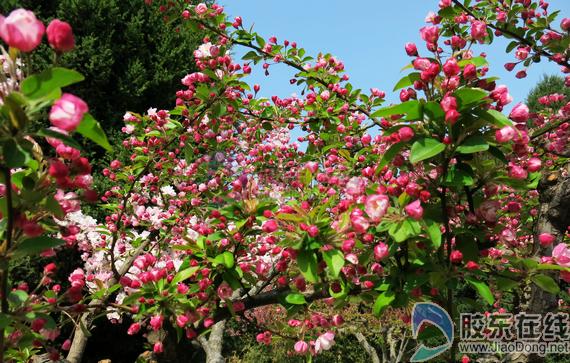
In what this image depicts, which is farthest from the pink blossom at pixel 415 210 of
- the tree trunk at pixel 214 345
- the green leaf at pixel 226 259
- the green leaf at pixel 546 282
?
the tree trunk at pixel 214 345

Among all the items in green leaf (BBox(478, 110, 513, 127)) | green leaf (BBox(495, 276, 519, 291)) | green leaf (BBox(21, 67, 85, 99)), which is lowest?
green leaf (BBox(495, 276, 519, 291))

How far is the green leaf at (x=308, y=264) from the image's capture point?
5.06 ft

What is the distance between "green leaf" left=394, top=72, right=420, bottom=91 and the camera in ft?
5.06

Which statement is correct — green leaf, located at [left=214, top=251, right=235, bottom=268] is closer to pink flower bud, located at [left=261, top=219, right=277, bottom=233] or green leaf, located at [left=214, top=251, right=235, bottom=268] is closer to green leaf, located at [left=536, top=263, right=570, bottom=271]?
pink flower bud, located at [left=261, top=219, right=277, bottom=233]

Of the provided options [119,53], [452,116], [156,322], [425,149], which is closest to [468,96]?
[452,116]

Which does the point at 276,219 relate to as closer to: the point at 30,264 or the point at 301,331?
the point at 301,331

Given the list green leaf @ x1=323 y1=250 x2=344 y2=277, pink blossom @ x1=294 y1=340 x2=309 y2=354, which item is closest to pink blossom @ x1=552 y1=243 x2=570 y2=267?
green leaf @ x1=323 y1=250 x2=344 y2=277

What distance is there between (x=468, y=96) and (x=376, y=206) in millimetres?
445

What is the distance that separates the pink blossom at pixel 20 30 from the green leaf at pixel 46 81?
9cm

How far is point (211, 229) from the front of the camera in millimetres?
1997

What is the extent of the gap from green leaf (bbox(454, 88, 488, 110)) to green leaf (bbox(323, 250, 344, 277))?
24.7 inches

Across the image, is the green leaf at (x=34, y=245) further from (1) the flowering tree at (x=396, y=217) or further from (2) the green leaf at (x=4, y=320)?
(1) the flowering tree at (x=396, y=217)

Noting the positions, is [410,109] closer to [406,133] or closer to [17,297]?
[406,133]

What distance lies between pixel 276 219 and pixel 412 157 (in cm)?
65
